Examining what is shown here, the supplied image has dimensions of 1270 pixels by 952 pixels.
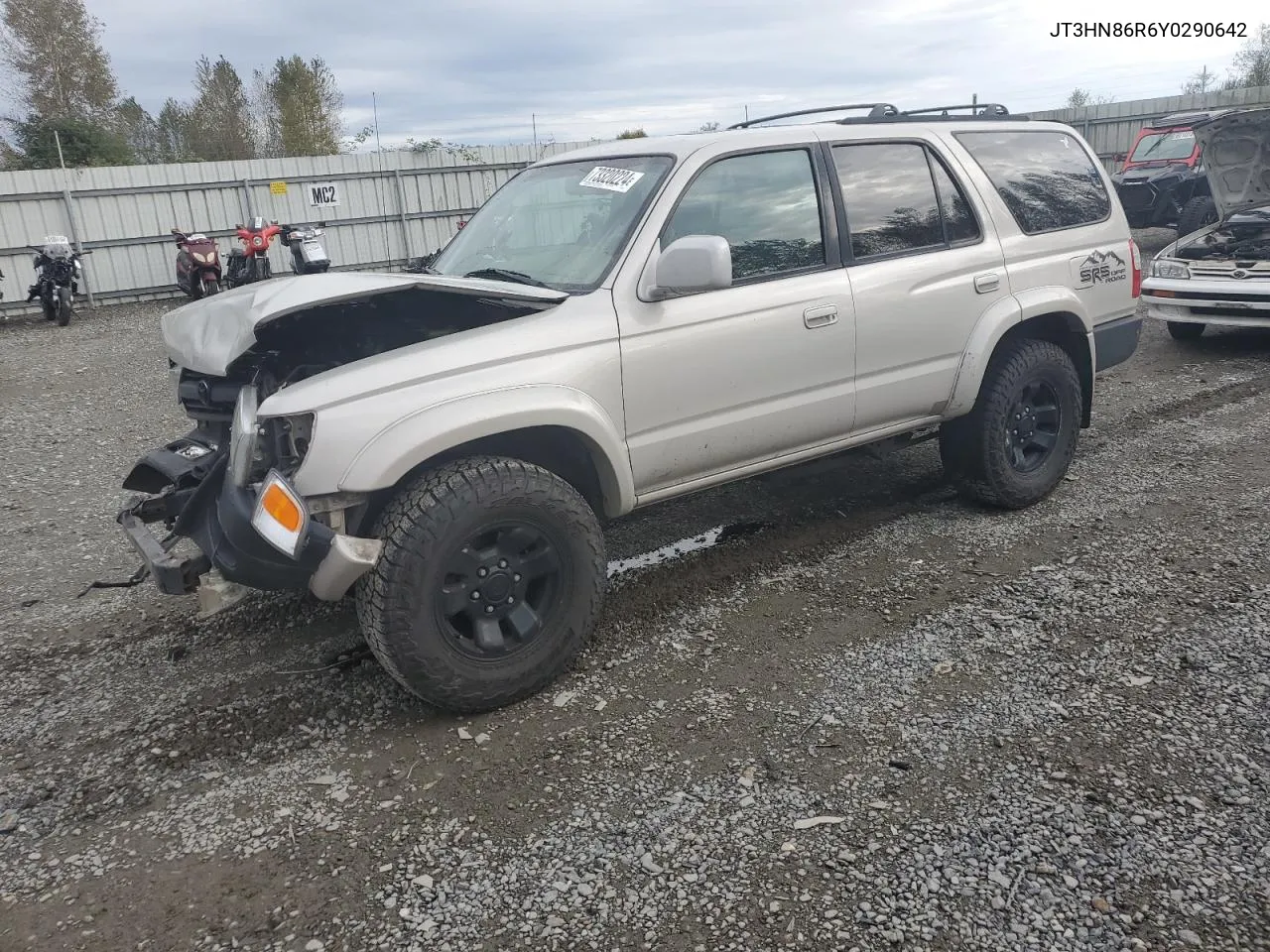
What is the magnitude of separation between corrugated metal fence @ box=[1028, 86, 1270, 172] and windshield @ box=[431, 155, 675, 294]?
1896cm

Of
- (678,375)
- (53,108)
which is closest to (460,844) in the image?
(678,375)

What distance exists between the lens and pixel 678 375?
3605 mm

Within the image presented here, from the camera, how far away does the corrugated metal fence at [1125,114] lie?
20.2 m

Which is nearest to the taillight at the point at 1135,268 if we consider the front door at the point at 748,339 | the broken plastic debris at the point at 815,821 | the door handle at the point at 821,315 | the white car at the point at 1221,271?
the front door at the point at 748,339

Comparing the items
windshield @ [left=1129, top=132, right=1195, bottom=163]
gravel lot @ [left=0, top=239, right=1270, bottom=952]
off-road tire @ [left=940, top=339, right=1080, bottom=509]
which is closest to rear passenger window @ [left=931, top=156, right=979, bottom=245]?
off-road tire @ [left=940, top=339, right=1080, bottom=509]

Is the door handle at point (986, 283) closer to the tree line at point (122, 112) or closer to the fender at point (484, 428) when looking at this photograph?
the fender at point (484, 428)

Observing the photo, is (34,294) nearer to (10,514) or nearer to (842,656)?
(10,514)

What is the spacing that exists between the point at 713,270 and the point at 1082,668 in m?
1.91

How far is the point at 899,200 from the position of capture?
4.34 metres

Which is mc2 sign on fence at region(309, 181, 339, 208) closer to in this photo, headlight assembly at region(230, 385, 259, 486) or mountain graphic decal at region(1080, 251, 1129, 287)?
mountain graphic decal at region(1080, 251, 1129, 287)

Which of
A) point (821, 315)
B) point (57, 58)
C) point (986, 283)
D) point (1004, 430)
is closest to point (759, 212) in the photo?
point (821, 315)

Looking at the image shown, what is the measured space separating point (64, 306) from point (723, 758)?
540 inches

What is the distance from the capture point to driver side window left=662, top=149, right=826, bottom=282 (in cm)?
375

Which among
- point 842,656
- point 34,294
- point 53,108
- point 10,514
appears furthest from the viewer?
point 53,108
